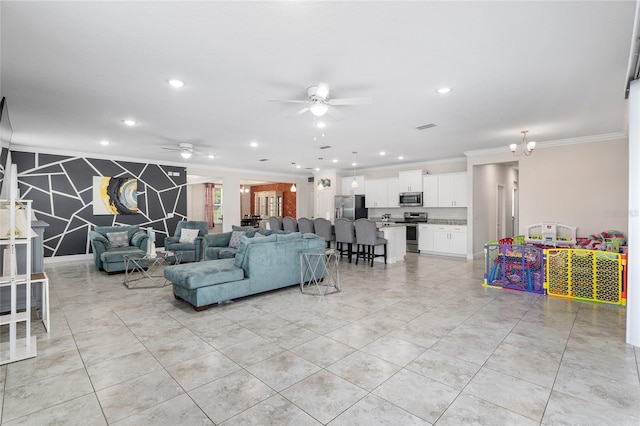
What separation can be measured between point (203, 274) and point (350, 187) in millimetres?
7228


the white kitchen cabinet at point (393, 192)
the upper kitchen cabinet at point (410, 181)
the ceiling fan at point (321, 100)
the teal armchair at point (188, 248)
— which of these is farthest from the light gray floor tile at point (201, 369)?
the white kitchen cabinet at point (393, 192)

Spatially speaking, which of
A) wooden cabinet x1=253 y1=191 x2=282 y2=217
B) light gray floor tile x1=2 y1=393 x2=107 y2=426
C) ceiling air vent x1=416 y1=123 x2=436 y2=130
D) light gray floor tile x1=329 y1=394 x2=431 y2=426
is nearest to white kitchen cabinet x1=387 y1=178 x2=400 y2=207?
ceiling air vent x1=416 y1=123 x2=436 y2=130

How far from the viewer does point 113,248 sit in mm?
6297

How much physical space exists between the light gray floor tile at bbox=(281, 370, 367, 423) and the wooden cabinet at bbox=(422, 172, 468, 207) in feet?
22.5

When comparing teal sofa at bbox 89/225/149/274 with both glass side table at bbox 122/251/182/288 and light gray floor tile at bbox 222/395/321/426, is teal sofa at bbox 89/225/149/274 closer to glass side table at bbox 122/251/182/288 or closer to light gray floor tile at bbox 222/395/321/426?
glass side table at bbox 122/251/182/288

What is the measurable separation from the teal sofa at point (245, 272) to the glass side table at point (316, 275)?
0.14m

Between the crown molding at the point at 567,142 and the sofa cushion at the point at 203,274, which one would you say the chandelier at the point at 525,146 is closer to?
the crown molding at the point at 567,142

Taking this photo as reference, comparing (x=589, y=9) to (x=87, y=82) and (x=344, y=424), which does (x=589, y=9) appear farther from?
(x=87, y=82)

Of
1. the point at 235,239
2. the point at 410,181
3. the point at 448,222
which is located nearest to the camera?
the point at 235,239

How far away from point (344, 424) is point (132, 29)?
10.2 ft

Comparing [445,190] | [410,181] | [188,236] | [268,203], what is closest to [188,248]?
[188,236]

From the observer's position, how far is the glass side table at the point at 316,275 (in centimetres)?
471

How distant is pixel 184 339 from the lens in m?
2.98

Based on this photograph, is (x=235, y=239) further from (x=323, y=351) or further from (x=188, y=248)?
(x=323, y=351)
